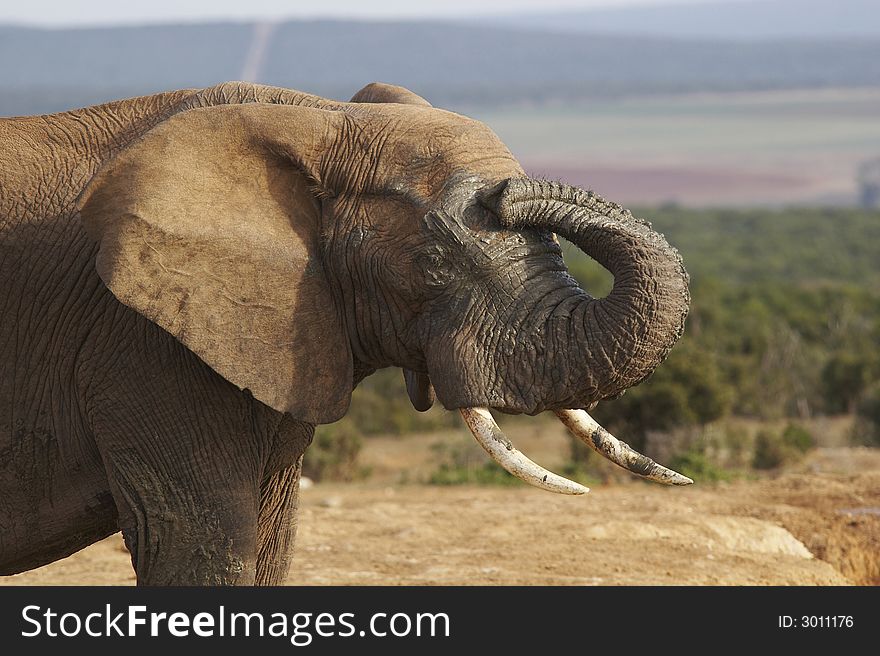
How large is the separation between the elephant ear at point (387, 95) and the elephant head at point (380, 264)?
588 mm

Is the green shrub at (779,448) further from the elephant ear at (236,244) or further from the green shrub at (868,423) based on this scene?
the elephant ear at (236,244)

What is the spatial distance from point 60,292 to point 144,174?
0.71m

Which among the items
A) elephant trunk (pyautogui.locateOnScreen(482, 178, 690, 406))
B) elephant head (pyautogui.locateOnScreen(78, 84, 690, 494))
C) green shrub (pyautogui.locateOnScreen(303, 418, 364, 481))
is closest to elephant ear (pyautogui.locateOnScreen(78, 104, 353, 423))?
elephant head (pyautogui.locateOnScreen(78, 84, 690, 494))

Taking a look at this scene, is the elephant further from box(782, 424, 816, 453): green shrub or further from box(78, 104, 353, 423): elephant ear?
box(782, 424, 816, 453): green shrub

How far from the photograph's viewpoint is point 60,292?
587 centimetres

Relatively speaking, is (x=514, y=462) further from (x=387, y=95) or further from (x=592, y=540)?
(x=592, y=540)

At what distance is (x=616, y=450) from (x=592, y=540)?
4711 mm

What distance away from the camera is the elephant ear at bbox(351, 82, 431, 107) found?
6.46 meters

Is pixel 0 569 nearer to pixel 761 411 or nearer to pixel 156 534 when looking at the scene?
pixel 156 534

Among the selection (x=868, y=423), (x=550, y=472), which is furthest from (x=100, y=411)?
(x=868, y=423)

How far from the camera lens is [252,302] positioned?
18.4 feet

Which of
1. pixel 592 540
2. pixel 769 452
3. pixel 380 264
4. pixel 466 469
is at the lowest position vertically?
pixel 380 264

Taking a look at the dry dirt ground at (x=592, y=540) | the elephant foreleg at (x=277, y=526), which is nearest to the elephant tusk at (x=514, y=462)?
the elephant foreleg at (x=277, y=526)

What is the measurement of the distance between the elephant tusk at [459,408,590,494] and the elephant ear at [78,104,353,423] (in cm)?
65
